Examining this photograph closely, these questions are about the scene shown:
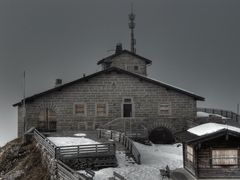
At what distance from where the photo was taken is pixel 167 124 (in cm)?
3769

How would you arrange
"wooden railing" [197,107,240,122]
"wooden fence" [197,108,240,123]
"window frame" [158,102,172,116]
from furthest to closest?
"wooden railing" [197,107,240,122] → "wooden fence" [197,108,240,123] → "window frame" [158,102,172,116]

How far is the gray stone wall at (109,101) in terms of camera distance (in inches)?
1459

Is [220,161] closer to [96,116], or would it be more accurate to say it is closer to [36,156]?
[36,156]

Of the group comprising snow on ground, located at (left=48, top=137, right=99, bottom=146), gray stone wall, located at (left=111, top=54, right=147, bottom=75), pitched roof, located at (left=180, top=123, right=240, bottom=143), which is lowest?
Result: snow on ground, located at (left=48, top=137, right=99, bottom=146)

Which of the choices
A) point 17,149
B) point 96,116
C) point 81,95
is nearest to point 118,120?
point 96,116

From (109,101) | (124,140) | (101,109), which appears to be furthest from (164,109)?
(124,140)

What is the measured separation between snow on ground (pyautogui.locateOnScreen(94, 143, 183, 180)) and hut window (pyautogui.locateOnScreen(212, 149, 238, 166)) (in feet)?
12.7

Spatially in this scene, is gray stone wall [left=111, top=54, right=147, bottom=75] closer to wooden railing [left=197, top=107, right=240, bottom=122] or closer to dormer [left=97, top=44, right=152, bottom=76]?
dormer [left=97, top=44, right=152, bottom=76]

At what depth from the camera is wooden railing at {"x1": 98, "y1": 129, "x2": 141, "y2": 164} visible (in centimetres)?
2653

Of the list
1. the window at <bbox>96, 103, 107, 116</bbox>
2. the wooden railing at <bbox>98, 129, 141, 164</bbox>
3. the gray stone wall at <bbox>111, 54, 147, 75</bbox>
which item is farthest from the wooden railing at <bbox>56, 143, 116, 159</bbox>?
the gray stone wall at <bbox>111, 54, 147, 75</bbox>

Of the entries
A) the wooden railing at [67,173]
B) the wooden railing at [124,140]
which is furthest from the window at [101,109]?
the wooden railing at [67,173]

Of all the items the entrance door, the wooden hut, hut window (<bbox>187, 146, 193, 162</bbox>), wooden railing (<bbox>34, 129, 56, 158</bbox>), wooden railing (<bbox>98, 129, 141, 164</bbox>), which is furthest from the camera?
the entrance door

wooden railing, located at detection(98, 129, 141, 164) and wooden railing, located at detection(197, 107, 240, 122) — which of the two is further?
wooden railing, located at detection(197, 107, 240, 122)

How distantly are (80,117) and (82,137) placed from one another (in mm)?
6096
